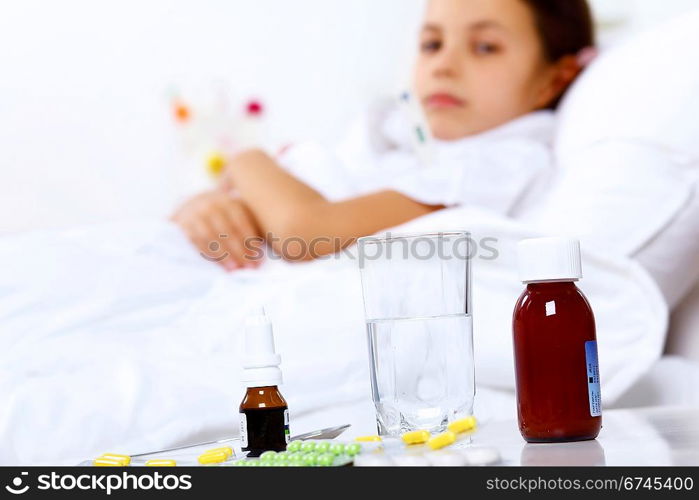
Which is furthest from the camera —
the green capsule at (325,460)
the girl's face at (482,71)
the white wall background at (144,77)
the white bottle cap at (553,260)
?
the white wall background at (144,77)

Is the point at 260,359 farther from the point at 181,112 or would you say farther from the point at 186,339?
the point at 181,112

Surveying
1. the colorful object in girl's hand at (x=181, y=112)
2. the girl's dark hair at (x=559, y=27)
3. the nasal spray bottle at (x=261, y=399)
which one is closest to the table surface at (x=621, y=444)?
the nasal spray bottle at (x=261, y=399)

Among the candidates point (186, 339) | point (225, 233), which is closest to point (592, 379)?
point (186, 339)

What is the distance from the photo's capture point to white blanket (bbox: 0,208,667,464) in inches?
28.7

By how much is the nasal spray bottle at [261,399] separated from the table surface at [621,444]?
12cm

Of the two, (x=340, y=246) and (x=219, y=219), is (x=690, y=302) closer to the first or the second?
(x=340, y=246)

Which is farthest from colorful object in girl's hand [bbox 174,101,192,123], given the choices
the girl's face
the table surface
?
the table surface

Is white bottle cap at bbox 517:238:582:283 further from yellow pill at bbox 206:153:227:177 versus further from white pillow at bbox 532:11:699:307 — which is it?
yellow pill at bbox 206:153:227:177

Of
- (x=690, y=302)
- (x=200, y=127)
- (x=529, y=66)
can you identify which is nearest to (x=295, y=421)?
(x=690, y=302)

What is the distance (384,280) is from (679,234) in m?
0.53

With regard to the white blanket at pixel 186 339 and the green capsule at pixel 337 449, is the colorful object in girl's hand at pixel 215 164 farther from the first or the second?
the green capsule at pixel 337 449

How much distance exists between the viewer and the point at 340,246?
3.53ft

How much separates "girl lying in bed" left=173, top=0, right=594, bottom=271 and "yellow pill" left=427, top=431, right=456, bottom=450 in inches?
24.5

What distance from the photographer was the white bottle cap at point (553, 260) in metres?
0.49
